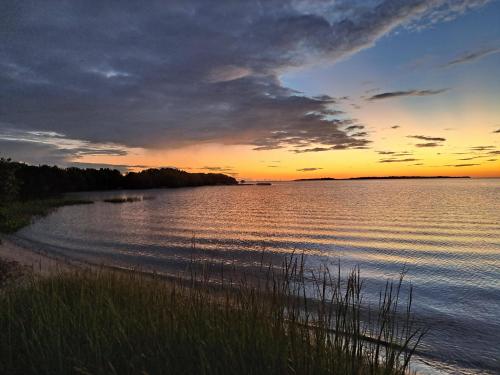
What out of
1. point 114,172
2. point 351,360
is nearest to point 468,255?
point 351,360

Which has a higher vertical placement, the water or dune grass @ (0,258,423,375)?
dune grass @ (0,258,423,375)

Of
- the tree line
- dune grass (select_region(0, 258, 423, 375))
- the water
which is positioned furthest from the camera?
the tree line

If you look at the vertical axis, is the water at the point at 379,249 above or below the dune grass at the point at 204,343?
below

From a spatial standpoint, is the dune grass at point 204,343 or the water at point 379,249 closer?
the dune grass at point 204,343

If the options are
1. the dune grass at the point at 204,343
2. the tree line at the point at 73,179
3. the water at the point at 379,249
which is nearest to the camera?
the dune grass at the point at 204,343

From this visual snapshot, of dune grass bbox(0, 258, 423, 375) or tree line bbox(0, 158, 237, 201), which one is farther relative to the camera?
tree line bbox(0, 158, 237, 201)

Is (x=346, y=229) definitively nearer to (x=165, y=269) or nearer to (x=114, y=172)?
(x=165, y=269)

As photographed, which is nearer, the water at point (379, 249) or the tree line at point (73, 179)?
A: the water at point (379, 249)

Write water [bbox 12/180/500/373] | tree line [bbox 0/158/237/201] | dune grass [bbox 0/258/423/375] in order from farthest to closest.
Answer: tree line [bbox 0/158/237/201] < water [bbox 12/180/500/373] < dune grass [bbox 0/258/423/375]

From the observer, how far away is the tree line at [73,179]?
39.4 meters

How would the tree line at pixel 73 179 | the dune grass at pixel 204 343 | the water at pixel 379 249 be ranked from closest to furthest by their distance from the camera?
the dune grass at pixel 204 343
the water at pixel 379 249
the tree line at pixel 73 179

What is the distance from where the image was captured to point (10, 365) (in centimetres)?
480

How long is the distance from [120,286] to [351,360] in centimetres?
601

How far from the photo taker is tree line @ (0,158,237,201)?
39400mm
